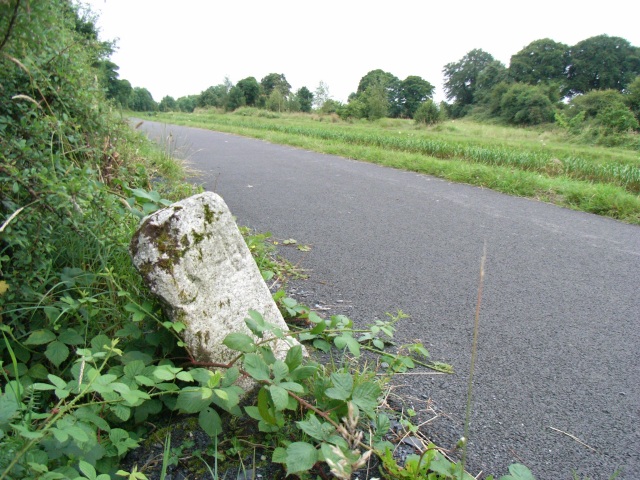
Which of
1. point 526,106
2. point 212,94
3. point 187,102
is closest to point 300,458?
point 526,106

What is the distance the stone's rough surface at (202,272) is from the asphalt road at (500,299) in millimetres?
771

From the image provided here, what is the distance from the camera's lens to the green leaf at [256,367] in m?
1.27

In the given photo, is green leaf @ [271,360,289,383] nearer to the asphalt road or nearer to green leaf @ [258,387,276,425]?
green leaf @ [258,387,276,425]

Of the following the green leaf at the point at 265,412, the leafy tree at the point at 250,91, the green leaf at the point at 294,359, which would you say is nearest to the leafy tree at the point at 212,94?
the leafy tree at the point at 250,91

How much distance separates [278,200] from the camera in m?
4.97

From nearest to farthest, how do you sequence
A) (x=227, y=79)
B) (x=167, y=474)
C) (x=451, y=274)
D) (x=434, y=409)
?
(x=167, y=474)
(x=434, y=409)
(x=451, y=274)
(x=227, y=79)

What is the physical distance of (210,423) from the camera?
50.7 inches

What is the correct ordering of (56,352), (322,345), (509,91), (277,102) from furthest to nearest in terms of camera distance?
(509,91)
(277,102)
(322,345)
(56,352)

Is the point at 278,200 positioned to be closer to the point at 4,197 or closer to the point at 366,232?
the point at 366,232

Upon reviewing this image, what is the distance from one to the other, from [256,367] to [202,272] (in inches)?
19.1

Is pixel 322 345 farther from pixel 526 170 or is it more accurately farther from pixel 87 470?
pixel 526 170

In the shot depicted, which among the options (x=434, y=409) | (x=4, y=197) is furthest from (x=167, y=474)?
(x=4, y=197)

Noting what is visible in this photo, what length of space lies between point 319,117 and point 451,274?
97.7ft

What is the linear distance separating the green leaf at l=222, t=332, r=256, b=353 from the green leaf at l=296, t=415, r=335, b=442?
32cm
